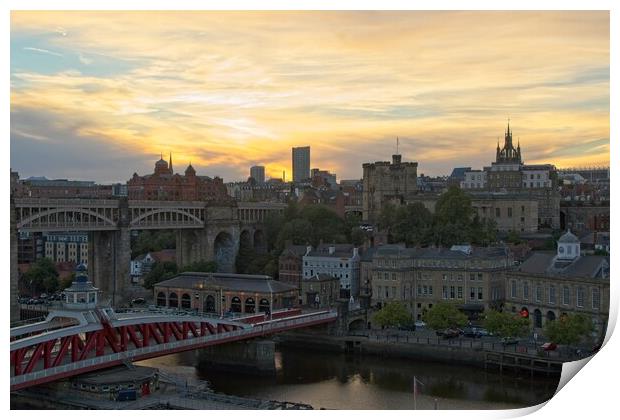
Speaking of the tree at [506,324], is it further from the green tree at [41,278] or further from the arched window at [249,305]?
the green tree at [41,278]

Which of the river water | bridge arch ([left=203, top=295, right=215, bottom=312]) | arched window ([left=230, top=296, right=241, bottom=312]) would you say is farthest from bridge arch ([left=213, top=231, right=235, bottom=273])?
the river water

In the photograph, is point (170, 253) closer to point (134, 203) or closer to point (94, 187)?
point (134, 203)

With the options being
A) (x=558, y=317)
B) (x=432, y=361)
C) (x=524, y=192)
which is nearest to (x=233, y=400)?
(x=432, y=361)

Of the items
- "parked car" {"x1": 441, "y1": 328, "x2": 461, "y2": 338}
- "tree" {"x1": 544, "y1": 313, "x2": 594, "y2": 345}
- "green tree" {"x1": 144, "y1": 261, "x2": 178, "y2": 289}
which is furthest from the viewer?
"green tree" {"x1": 144, "y1": 261, "x2": 178, "y2": 289}

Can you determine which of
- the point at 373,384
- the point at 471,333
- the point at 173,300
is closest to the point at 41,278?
the point at 173,300

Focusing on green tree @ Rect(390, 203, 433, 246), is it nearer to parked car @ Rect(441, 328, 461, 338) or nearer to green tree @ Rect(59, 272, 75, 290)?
parked car @ Rect(441, 328, 461, 338)

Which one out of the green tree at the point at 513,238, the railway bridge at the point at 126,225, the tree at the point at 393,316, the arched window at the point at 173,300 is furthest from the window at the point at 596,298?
the railway bridge at the point at 126,225
